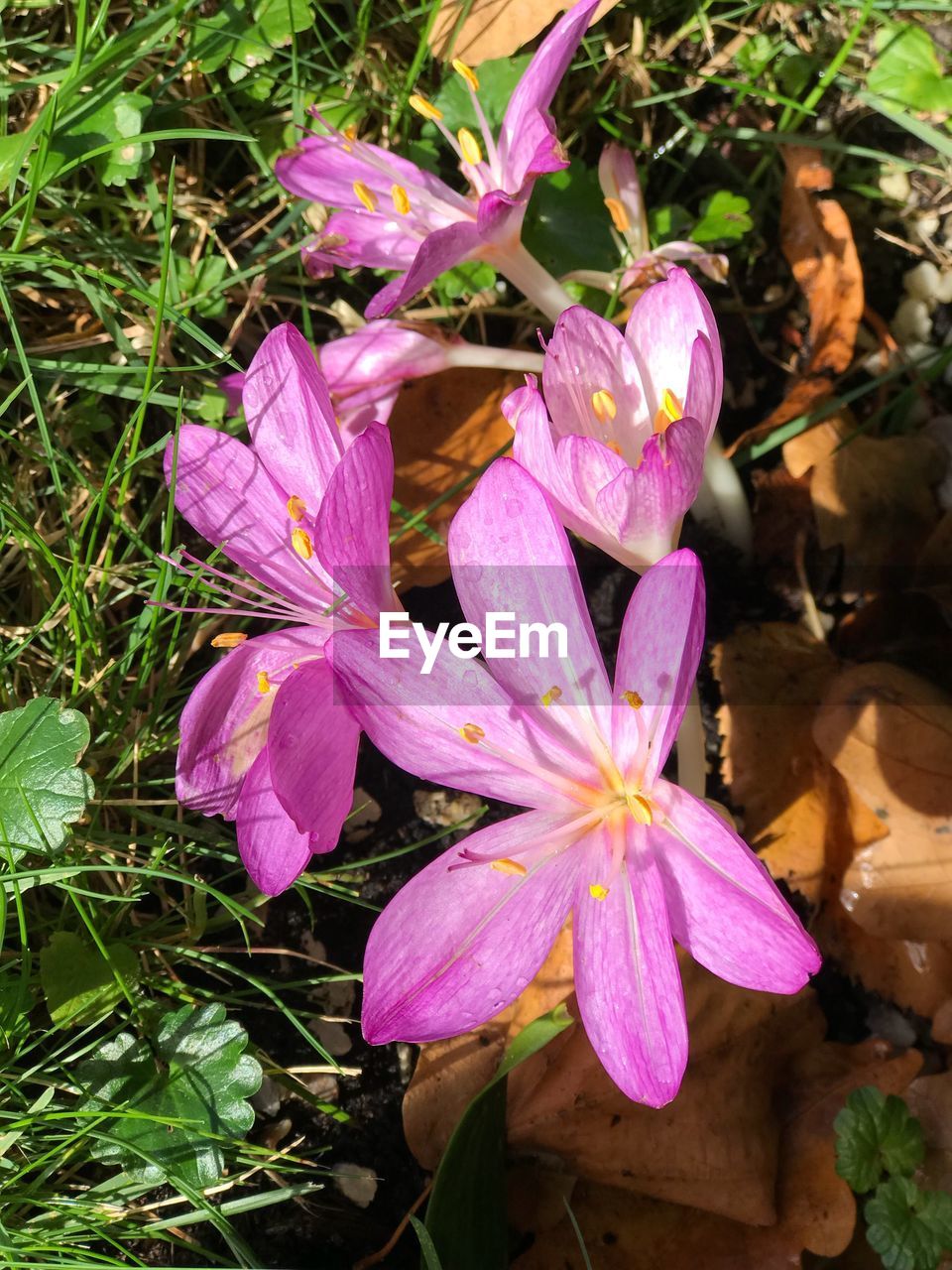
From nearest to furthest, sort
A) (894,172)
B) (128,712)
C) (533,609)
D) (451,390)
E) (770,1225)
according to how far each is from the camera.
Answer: (533,609) < (770,1225) < (128,712) < (451,390) < (894,172)

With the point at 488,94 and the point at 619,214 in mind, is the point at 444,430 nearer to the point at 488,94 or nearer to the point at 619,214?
the point at 619,214

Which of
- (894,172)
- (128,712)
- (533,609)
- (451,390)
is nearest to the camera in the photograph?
(533,609)

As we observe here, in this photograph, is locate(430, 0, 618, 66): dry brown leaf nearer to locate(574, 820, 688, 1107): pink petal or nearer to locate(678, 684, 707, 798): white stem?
locate(678, 684, 707, 798): white stem

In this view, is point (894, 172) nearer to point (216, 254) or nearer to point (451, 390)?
point (451, 390)

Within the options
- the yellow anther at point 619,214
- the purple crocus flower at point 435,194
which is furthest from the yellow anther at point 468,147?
the yellow anther at point 619,214

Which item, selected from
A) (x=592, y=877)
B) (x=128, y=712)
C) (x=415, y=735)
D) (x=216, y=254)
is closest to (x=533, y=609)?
(x=415, y=735)

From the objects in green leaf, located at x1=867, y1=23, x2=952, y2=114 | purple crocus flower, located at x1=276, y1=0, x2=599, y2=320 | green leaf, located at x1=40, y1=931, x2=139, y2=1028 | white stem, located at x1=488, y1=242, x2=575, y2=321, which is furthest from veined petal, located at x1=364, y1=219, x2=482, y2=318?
green leaf, located at x1=867, y1=23, x2=952, y2=114
